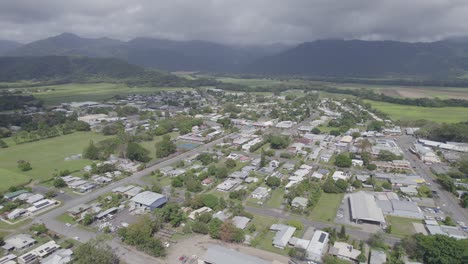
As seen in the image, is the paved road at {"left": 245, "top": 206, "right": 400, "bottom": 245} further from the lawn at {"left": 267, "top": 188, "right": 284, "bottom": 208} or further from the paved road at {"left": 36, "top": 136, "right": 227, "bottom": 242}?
the paved road at {"left": 36, "top": 136, "right": 227, "bottom": 242}

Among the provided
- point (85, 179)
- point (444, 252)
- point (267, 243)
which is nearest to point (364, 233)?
point (444, 252)

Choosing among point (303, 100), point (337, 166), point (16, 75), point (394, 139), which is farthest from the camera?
point (16, 75)

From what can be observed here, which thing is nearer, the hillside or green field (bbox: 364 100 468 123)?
green field (bbox: 364 100 468 123)

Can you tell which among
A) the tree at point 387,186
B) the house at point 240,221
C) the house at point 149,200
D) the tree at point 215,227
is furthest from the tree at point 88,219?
the tree at point 387,186

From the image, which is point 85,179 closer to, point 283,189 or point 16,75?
Result: point 283,189

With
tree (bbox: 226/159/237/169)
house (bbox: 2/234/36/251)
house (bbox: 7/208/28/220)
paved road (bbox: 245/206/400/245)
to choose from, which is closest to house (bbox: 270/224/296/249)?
paved road (bbox: 245/206/400/245)

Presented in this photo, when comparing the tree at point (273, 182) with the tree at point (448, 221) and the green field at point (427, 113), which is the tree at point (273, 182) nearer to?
the tree at point (448, 221)
